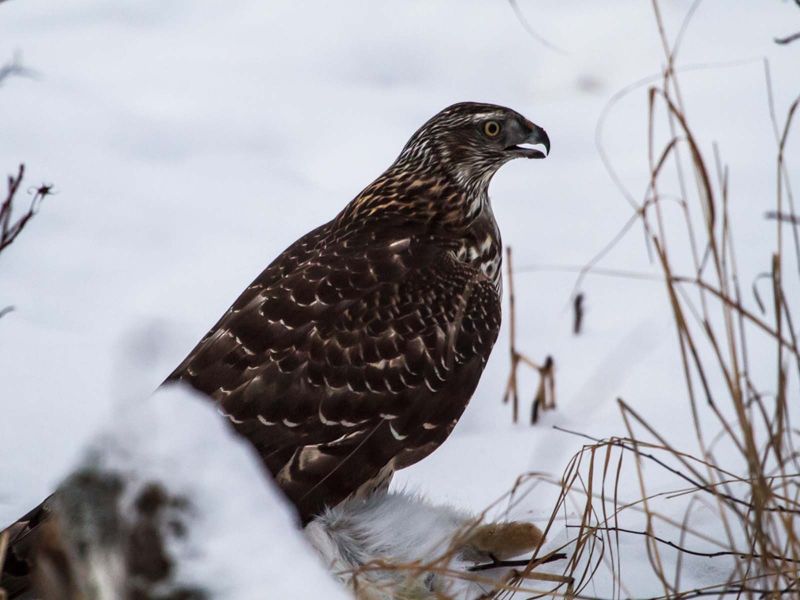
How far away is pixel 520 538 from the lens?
405 cm

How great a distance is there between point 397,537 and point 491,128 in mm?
1813

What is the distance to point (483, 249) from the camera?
15.9 ft

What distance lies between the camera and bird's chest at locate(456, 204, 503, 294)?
4.78 metres

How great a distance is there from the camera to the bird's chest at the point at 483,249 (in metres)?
4.78

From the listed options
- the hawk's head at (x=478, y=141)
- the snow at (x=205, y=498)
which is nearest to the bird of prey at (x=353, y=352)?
the hawk's head at (x=478, y=141)

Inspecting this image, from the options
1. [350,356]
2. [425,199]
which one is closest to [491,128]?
[425,199]

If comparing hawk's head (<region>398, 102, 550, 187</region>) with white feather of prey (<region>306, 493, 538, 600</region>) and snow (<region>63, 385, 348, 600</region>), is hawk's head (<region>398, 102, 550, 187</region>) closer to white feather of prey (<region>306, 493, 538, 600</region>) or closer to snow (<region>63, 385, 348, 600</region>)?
white feather of prey (<region>306, 493, 538, 600</region>)

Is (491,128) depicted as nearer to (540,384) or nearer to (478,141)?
(478,141)

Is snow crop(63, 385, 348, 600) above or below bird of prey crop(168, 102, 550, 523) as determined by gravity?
below

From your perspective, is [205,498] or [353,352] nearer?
[205,498]


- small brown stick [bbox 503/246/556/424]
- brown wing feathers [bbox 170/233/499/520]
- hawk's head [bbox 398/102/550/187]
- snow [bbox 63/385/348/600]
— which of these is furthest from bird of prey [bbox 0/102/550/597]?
snow [bbox 63/385/348/600]

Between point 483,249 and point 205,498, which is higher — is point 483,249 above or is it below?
above

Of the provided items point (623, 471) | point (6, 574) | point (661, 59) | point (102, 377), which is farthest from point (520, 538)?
point (661, 59)

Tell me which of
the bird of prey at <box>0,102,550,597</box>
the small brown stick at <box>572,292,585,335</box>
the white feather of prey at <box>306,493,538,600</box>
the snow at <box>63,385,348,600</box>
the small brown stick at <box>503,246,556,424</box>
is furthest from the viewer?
the small brown stick at <box>572,292,585,335</box>
